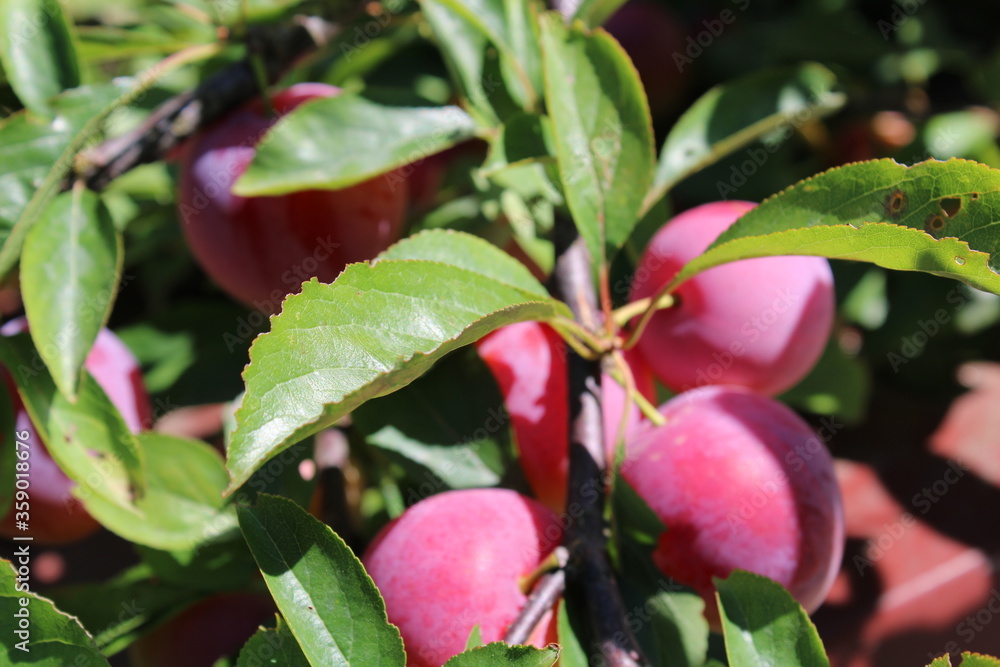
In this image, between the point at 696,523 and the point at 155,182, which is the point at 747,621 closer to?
the point at 696,523

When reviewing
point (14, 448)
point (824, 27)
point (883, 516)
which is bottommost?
point (883, 516)

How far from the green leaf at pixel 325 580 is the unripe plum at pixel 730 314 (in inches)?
11.6

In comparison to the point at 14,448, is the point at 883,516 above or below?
below

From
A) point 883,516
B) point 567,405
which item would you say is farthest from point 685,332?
point 883,516

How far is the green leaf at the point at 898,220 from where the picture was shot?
1.20ft

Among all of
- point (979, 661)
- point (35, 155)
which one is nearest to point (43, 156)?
point (35, 155)

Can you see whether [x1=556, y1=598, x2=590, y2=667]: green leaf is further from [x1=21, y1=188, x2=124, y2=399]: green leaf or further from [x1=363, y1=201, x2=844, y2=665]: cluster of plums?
[x1=21, y1=188, x2=124, y2=399]: green leaf

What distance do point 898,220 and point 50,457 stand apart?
0.61 meters

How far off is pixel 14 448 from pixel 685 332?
0.50 meters

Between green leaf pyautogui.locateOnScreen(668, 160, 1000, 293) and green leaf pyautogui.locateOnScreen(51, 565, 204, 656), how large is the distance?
45cm

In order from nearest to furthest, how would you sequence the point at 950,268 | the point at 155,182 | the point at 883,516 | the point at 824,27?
the point at 950,268 → the point at 883,516 → the point at 155,182 → the point at 824,27

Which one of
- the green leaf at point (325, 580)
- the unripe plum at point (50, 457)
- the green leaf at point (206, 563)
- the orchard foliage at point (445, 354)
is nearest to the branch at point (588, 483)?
the orchard foliage at point (445, 354)

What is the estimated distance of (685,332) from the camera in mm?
565

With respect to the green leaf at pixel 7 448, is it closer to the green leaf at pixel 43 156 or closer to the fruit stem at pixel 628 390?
the green leaf at pixel 43 156
